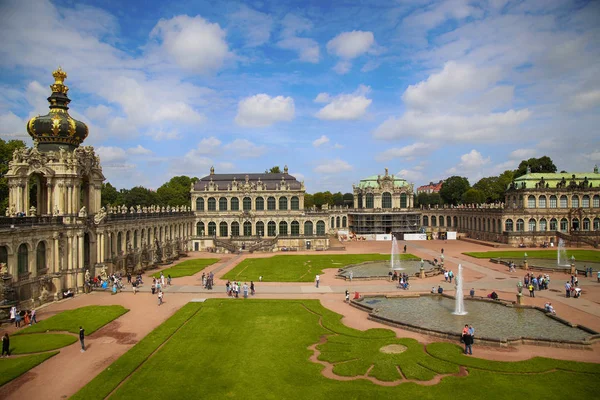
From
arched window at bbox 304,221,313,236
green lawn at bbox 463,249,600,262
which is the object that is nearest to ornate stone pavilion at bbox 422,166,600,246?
green lawn at bbox 463,249,600,262

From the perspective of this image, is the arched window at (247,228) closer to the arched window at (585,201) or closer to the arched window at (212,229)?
the arched window at (212,229)

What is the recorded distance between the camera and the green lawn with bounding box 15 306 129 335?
31.9 metres

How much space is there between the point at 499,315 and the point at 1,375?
118 feet

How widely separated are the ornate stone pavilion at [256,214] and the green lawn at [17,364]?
211ft

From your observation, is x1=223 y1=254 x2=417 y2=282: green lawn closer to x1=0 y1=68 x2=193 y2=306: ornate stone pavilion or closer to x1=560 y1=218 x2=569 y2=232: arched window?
x1=0 y1=68 x2=193 y2=306: ornate stone pavilion

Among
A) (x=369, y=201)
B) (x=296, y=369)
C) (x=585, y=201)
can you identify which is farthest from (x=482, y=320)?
(x=369, y=201)

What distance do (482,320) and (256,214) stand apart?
63818mm

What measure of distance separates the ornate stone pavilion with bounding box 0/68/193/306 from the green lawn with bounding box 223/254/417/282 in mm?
16156

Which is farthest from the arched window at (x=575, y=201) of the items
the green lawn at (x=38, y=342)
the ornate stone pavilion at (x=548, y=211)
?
the green lawn at (x=38, y=342)

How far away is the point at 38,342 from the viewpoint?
28906 mm

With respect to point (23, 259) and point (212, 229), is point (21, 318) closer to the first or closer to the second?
point (23, 259)

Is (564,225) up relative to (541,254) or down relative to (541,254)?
up

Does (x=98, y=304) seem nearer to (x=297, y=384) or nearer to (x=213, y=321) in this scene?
(x=213, y=321)

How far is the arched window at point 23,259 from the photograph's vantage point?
37594 millimetres
